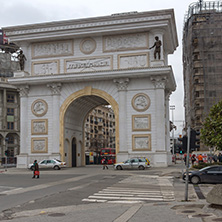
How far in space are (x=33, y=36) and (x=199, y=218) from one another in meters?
39.5

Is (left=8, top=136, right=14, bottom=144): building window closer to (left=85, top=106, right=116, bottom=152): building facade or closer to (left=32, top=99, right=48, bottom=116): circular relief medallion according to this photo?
(left=85, top=106, right=116, bottom=152): building facade

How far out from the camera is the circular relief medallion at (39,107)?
155 feet

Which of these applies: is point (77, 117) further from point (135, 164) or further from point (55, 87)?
point (135, 164)

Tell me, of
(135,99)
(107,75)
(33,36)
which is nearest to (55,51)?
(33,36)

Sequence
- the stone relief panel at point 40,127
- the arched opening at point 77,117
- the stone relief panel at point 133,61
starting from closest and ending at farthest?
1. the stone relief panel at point 133,61
2. the arched opening at point 77,117
3. the stone relief panel at point 40,127

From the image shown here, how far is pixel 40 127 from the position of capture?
47.0 meters

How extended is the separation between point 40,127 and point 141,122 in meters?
12.6

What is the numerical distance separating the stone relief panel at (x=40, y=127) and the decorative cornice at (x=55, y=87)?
145 inches

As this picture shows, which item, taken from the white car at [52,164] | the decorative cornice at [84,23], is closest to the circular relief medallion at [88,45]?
the decorative cornice at [84,23]

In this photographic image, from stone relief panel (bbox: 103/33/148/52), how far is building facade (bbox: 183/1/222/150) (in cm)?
2654

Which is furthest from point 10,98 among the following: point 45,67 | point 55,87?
point 55,87

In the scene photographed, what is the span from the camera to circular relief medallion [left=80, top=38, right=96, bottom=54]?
46031 millimetres

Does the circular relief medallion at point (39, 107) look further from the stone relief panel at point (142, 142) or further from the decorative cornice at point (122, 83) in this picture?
the stone relief panel at point (142, 142)

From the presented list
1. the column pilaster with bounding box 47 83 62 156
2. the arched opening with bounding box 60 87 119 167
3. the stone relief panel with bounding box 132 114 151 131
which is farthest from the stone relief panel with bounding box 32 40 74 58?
the stone relief panel with bounding box 132 114 151 131
